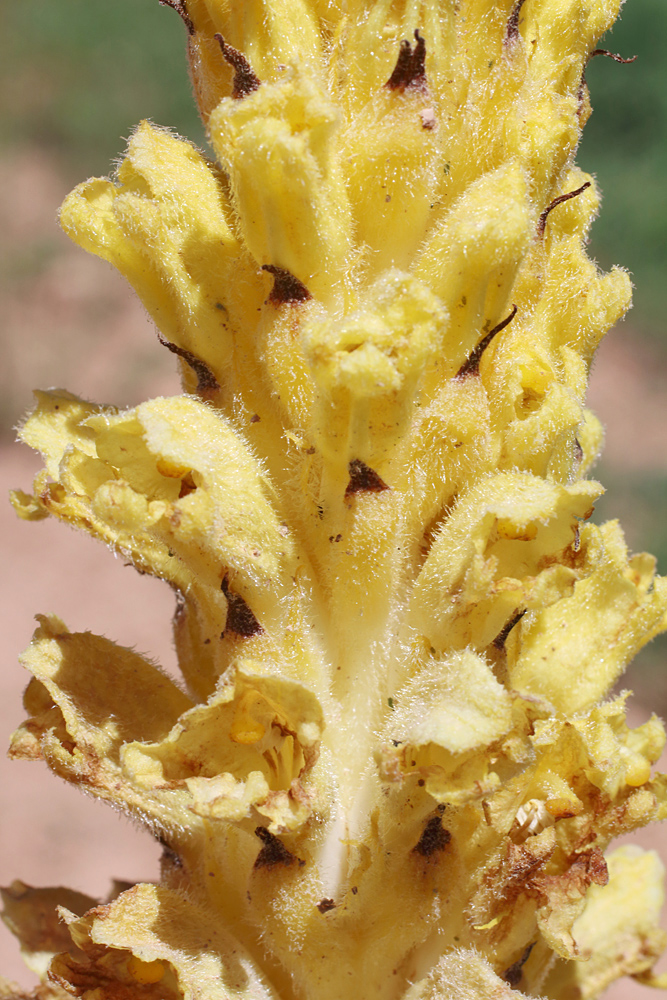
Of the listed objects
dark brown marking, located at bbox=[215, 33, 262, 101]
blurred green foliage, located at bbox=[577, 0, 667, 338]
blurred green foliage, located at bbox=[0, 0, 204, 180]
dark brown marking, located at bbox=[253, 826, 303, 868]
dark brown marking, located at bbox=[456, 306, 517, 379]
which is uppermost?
blurred green foliage, located at bbox=[0, 0, 204, 180]

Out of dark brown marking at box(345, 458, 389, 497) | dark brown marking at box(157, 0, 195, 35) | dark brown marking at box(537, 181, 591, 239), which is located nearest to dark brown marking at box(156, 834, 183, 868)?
dark brown marking at box(345, 458, 389, 497)

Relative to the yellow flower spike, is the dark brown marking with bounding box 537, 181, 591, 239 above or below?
above

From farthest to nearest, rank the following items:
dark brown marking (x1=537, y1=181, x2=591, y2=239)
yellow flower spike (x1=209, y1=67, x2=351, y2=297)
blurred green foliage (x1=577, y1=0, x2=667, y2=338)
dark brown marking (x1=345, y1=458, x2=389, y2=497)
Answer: blurred green foliage (x1=577, y1=0, x2=667, y2=338) < dark brown marking (x1=537, y1=181, x2=591, y2=239) < dark brown marking (x1=345, y1=458, x2=389, y2=497) < yellow flower spike (x1=209, y1=67, x2=351, y2=297)

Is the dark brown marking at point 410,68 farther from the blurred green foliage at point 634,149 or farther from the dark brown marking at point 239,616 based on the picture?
the blurred green foliage at point 634,149

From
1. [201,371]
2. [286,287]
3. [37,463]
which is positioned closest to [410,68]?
[286,287]

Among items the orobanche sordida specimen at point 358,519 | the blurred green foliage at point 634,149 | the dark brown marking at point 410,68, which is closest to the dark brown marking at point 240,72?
the orobanche sordida specimen at point 358,519

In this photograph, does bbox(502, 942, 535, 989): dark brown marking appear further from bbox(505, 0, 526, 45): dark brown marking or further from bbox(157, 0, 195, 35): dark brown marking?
bbox(157, 0, 195, 35): dark brown marking

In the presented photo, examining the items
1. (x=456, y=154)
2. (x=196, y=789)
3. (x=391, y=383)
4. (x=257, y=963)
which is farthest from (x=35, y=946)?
(x=456, y=154)

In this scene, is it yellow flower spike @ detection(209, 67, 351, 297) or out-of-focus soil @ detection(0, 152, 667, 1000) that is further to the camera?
out-of-focus soil @ detection(0, 152, 667, 1000)

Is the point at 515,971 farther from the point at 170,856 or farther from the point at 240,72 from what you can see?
the point at 240,72
